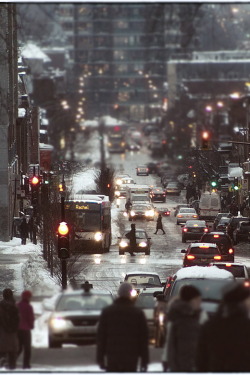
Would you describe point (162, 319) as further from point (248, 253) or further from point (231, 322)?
point (248, 253)

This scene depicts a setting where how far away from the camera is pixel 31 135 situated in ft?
272

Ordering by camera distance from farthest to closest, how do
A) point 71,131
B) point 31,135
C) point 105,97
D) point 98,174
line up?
1. point 105,97
2. point 71,131
3. point 31,135
4. point 98,174

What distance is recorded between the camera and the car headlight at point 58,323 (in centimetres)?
2061

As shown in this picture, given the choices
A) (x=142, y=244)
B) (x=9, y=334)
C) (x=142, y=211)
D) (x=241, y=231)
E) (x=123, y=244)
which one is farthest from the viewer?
(x=241, y=231)

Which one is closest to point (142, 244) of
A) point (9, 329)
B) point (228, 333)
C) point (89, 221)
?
point (89, 221)

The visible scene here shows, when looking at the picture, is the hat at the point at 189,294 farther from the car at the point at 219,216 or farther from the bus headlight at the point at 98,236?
the car at the point at 219,216

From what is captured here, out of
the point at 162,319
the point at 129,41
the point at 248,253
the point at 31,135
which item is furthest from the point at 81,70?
the point at 162,319

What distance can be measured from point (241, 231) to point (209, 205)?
8601mm

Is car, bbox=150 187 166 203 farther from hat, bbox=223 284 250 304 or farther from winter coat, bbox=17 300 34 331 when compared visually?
hat, bbox=223 284 250 304

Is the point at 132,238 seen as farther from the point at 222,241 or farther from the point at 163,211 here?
the point at 222,241

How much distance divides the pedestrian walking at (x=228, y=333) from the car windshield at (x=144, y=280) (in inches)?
875

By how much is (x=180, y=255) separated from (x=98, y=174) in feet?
40.2

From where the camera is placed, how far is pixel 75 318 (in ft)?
67.9

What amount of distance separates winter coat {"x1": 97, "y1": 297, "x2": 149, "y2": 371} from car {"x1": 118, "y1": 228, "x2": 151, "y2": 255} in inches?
1600
